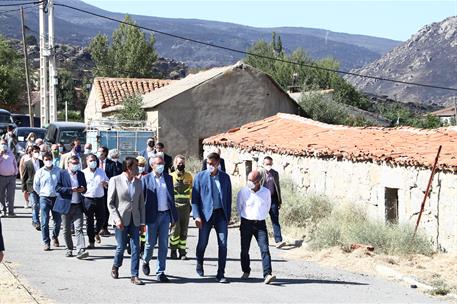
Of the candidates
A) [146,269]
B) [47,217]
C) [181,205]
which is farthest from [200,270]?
[47,217]

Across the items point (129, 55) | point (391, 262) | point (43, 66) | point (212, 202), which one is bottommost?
point (391, 262)

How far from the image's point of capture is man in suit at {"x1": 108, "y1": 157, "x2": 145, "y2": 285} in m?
12.8

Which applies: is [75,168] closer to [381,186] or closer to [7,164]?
[7,164]

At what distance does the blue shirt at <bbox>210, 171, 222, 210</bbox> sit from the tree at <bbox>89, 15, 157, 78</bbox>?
253 ft

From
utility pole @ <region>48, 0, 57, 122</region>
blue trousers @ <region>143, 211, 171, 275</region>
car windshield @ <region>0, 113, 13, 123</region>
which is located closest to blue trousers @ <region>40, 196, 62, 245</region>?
blue trousers @ <region>143, 211, 171, 275</region>

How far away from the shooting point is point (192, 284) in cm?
1281

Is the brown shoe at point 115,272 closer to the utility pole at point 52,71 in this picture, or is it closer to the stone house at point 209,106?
the stone house at point 209,106

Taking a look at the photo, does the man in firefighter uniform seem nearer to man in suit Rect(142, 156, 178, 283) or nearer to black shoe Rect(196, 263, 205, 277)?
black shoe Rect(196, 263, 205, 277)

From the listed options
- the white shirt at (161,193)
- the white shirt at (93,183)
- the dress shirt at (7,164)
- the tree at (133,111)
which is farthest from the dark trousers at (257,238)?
the tree at (133,111)

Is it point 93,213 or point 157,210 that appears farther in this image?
point 93,213

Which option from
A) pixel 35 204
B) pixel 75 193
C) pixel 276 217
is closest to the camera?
pixel 75 193

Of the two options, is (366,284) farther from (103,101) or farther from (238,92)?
(103,101)

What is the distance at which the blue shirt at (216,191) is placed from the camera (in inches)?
519

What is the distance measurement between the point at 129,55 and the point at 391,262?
77.4 metres
